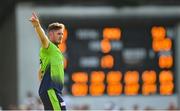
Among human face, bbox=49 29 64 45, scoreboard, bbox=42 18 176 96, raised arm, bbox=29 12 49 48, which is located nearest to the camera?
raised arm, bbox=29 12 49 48

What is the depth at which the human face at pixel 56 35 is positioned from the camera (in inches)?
299

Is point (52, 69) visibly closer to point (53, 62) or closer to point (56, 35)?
point (53, 62)

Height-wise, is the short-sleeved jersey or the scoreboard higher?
the short-sleeved jersey

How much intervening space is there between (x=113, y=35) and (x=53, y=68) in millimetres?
16257

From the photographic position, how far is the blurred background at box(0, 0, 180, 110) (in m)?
23.5

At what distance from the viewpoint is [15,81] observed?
25047mm

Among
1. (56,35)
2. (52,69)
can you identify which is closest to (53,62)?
(52,69)

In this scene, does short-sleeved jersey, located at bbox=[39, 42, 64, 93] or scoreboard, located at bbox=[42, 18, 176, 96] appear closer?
short-sleeved jersey, located at bbox=[39, 42, 64, 93]

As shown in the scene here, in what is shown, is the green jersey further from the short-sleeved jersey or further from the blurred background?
the blurred background

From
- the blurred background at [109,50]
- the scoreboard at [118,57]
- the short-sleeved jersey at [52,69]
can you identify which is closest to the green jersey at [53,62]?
the short-sleeved jersey at [52,69]

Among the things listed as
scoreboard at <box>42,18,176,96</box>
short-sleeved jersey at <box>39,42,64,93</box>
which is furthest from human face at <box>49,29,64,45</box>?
scoreboard at <box>42,18,176,96</box>

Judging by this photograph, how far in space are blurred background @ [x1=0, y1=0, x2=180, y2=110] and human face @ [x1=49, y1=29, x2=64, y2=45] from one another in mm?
15410

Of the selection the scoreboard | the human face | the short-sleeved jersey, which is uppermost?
the human face

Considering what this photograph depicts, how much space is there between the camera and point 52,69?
301 inches
